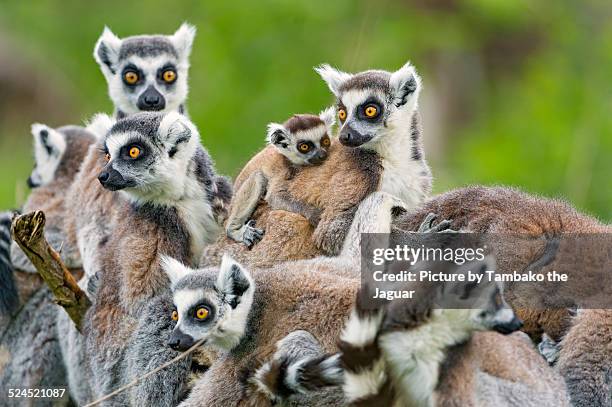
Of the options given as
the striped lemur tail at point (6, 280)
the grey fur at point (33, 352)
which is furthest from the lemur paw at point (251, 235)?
the striped lemur tail at point (6, 280)

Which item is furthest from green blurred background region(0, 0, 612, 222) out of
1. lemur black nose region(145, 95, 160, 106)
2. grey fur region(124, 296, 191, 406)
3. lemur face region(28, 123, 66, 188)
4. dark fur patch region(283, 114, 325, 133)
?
grey fur region(124, 296, 191, 406)

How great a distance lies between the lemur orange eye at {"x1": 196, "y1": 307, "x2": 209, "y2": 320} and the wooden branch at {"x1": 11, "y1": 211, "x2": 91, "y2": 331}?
4.47ft

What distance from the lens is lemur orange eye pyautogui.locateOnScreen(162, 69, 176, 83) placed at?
980 centimetres

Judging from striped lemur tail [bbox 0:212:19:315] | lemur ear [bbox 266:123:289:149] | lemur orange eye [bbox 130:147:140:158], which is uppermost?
lemur ear [bbox 266:123:289:149]

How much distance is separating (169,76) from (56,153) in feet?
4.96

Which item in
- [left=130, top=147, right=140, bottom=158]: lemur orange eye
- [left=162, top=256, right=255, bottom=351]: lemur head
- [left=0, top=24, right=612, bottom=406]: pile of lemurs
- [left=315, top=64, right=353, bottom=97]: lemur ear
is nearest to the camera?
[left=0, top=24, right=612, bottom=406]: pile of lemurs

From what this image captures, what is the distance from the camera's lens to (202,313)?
665 cm

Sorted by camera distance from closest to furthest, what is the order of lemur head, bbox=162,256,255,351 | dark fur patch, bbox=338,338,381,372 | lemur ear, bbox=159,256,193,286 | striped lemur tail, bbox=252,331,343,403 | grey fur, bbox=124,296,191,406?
1. dark fur patch, bbox=338,338,381,372
2. striped lemur tail, bbox=252,331,343,403
3. lemur head, bbox=162,256,255,351
4. lemur ear, bbox=159,256,193,286
5. grey fur, bbox=124,296,191,406

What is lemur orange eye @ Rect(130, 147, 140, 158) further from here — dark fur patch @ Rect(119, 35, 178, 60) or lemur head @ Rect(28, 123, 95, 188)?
lemur head @ Rect(28, 123, 95, 188)

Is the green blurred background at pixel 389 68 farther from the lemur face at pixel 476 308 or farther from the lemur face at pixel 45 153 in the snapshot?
the lemur face at pixel 476 308

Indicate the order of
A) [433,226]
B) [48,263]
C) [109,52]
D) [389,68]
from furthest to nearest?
[389,68] → [109,52] → [48,263] → [433,226]

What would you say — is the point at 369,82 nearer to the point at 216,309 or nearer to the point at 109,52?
the point at 216,309

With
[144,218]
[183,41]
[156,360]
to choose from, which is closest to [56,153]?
[183,41]

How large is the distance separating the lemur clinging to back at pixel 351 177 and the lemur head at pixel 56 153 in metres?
3.09
